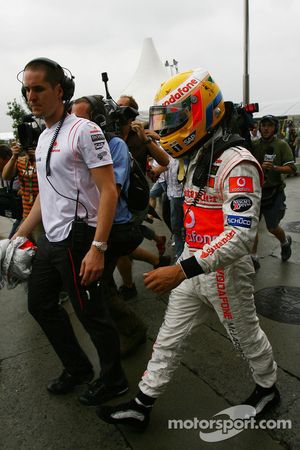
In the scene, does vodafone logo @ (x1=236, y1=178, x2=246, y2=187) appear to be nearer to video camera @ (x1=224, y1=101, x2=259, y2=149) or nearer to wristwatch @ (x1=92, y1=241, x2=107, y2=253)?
video camera @ (x1=224, y1=101, x2=259, y2=149)

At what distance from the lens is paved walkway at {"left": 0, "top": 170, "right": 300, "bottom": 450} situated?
2246 millimetres

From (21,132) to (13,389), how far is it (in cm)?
202

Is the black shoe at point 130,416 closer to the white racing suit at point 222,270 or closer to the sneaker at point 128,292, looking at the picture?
the white racing suit at point 222,270

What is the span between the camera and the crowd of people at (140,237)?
73.3 inches

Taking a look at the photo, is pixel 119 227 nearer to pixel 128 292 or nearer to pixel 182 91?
pixel 182 91

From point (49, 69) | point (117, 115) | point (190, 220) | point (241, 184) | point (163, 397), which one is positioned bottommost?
point (163, 397)

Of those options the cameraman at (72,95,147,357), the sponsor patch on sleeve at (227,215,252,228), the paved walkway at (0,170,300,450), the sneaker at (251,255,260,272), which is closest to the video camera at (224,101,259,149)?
the sponsor patch on sleeve at (227,215,252,228)

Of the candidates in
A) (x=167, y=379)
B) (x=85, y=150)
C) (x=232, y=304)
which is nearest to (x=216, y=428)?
(x=167, y=379)

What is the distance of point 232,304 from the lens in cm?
210

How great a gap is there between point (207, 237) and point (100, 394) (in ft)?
4.16

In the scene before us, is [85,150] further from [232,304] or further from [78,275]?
[232,304]

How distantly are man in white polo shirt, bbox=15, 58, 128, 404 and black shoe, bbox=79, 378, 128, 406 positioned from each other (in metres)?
0.11

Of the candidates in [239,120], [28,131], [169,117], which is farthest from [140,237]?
[28,131]

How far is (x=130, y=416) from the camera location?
2219mm
